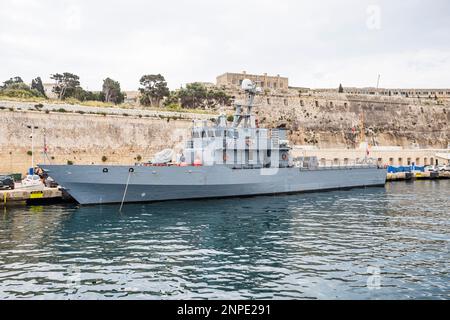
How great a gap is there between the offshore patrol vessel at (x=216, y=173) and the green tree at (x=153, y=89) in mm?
36261

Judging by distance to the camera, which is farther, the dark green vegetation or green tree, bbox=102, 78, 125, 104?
green tree, bbox=102, 78, 125, 104

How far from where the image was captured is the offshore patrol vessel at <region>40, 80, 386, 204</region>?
74.2ft

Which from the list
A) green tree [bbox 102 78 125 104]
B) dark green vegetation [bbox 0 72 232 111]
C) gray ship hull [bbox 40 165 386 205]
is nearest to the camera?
gray ship hull [bbox 40 165 386 205]

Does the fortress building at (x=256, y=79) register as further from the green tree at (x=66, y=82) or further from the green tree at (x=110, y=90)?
the green tree at (x=66, y=82)

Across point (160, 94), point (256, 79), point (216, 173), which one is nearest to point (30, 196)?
point (216, 173)

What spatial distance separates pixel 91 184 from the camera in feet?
74.0

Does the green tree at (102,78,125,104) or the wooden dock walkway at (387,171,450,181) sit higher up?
the green tree at (102,78,125,104)

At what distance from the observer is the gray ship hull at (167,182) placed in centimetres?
2227

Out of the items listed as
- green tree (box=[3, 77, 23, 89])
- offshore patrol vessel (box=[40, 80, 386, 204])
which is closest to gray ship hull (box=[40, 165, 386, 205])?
offshore patrol vessel (box=[40, 80, 386, 204])

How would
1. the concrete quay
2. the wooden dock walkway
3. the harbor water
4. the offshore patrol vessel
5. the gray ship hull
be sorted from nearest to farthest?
the harbor water
the gray ship hull
the offshore patrol vessel
the concrete quay
the wooden dock walkway

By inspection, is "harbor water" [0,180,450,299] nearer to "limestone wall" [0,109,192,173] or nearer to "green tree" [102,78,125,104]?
"limestone wall" [0,109,192,173]

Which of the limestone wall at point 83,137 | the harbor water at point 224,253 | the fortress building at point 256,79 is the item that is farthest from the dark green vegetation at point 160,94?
the harbor water at point 224,253
